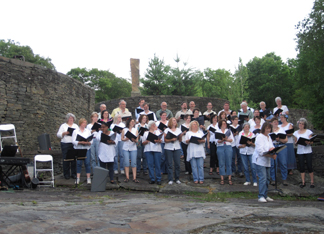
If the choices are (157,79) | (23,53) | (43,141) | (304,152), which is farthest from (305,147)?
(23,53)

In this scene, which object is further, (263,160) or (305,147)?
(305,147)

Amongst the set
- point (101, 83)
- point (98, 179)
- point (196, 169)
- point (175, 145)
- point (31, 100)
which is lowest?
point (98, 179)

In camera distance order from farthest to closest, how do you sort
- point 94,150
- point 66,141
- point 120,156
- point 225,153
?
point 120,156, point 94,150, point 66,141, point 225,153

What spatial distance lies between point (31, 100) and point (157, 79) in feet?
38.0

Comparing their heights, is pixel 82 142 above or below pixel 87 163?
above

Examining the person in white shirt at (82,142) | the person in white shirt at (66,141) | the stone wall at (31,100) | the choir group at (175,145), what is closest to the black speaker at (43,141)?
the stone wall at (31,100)

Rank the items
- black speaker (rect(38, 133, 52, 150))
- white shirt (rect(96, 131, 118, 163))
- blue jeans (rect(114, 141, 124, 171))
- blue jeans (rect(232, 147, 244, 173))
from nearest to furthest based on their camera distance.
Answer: white shirt (rect(96, 131, 118, 163))
blue jeans (rect(232, 147, 244, 173))
blue jeans (rect(114, 141, 124, 171))
black speaker (rect(38, 133, 52, 150))

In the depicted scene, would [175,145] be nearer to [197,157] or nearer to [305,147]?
[197,157]

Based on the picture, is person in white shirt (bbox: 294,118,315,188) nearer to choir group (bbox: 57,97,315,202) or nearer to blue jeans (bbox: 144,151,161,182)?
choir group (bbox: 57,97,315,202)

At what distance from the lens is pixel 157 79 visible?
22.9 m

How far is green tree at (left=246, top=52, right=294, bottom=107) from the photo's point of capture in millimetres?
40156

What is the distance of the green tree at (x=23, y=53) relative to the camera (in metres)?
37.3

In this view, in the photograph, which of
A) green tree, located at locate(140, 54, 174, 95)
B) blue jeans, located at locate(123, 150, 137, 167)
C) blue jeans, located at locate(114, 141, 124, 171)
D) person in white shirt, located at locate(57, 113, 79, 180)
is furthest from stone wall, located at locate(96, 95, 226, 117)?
blue jeans, located at locate(123, 150, 137, 167)

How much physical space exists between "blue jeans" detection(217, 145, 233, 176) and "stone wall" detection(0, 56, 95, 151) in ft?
22.7
